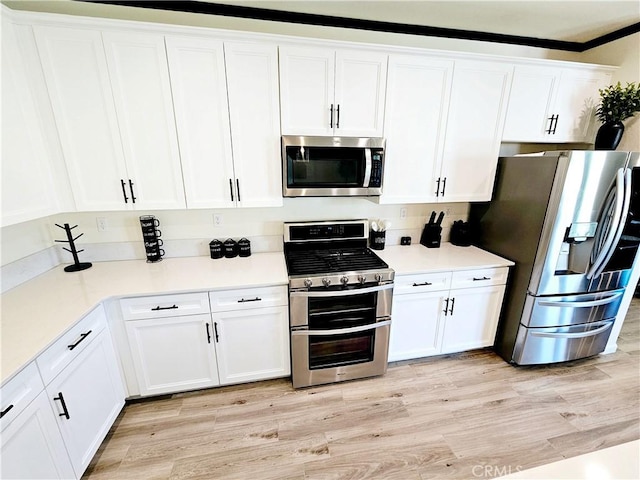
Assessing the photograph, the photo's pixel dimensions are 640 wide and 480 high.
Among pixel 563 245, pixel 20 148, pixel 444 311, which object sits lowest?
pixel 444 311

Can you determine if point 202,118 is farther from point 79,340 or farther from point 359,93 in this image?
point 79,340

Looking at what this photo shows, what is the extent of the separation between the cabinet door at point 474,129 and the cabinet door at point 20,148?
2.82m

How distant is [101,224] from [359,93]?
7.34 feet

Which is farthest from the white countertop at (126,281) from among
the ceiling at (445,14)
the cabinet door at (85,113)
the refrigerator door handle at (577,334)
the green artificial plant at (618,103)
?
the ceiling at (445,14)

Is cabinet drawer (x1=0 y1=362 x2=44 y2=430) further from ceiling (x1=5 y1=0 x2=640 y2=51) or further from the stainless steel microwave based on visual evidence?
ceiling (x1=5 y1=0 x2=640 y2=51)

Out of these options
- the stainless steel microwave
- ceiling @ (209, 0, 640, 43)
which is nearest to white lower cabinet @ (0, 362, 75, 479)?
the stainless steel microwave

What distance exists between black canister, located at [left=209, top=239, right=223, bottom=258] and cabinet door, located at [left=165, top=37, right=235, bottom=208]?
39 cm

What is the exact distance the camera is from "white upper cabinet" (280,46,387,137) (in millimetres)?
1867

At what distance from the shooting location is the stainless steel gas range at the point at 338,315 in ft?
6.32

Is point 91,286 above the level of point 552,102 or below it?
below

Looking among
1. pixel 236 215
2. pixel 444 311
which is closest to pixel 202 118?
pixel 236 215

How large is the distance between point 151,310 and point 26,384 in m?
0.67

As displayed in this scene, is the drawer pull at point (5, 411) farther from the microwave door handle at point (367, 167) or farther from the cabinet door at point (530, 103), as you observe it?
the cabinet door at point (530, 103)

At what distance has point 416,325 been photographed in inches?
89.6
